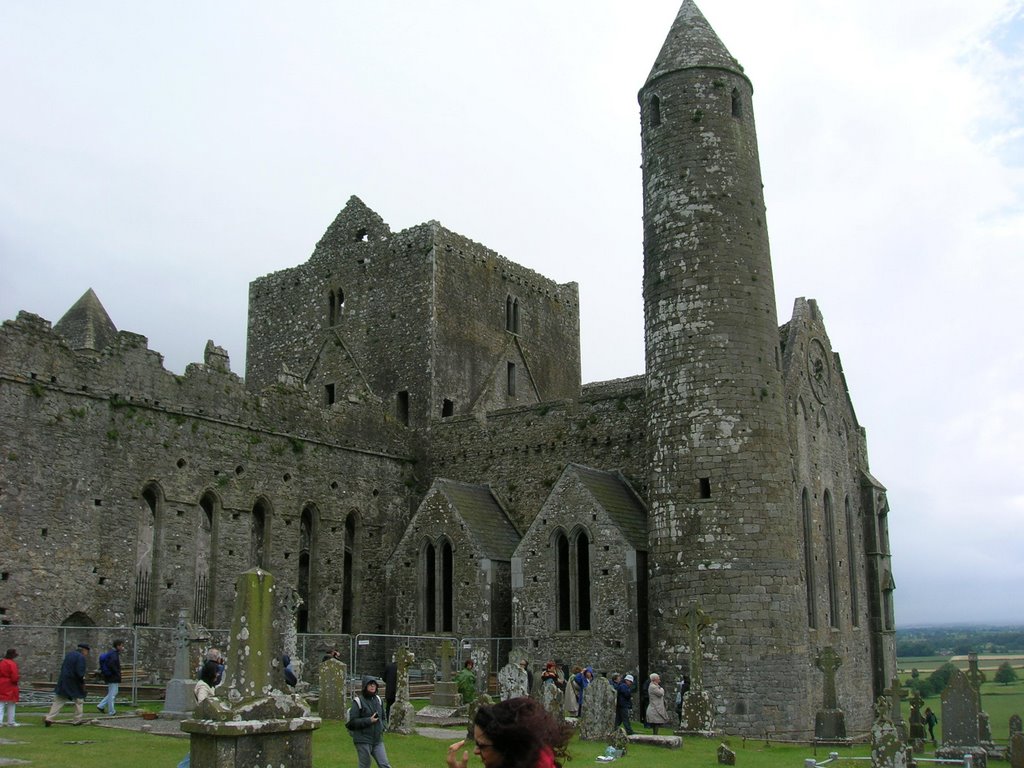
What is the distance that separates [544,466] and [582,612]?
5118 mm

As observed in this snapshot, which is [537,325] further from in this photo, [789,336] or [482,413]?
[789,336]

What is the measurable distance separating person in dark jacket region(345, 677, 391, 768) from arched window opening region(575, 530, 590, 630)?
46.8 feet

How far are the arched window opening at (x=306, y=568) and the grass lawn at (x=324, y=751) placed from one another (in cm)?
1027

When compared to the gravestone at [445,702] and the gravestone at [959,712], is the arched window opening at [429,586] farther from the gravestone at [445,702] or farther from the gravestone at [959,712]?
the gravestone at [959,712]

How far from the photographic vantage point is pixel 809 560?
27.9m

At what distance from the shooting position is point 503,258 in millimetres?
37938

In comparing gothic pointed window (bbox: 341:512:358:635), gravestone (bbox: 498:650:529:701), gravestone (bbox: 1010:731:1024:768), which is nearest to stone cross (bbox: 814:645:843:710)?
gravestone (bbox: 1010:731:1024:768)

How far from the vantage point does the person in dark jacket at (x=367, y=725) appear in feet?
40.4

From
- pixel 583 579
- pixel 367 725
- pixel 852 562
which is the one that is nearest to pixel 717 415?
pixel 583 579

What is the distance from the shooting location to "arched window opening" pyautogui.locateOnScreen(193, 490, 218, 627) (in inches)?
1033

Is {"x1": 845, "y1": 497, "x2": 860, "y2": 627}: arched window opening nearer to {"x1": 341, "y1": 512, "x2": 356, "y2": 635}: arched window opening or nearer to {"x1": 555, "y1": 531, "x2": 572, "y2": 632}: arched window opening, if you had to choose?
{"x1": 555, "y1": 531, "x2": 572, "y2": 632}: arched window opening

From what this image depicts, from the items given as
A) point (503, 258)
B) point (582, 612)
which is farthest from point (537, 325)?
point (582, 612)

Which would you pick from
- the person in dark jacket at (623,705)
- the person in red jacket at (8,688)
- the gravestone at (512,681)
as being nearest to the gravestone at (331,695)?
the gravestone at (512,681)

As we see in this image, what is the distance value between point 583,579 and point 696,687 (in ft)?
19.1
